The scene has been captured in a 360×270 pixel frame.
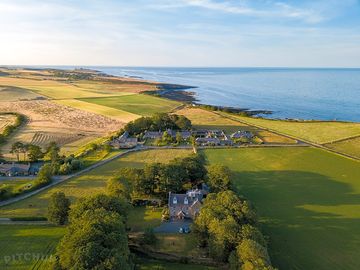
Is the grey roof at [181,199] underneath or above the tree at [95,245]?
underneath

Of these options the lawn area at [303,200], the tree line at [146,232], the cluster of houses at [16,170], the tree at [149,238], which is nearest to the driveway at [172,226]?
the tree at [149,238]

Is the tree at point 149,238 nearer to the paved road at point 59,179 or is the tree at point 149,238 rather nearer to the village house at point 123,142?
the paved road at point 59,179

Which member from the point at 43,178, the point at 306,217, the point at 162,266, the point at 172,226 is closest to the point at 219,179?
the point at 172,226

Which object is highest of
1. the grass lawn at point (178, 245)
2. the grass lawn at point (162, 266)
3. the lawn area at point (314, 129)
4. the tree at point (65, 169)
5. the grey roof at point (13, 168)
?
the lawn area at point (314, 129)

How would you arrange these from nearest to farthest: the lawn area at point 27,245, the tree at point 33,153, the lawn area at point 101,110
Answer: the lawn area at point 27,245, the tree at point 33,153, the lawn area at point 101,110

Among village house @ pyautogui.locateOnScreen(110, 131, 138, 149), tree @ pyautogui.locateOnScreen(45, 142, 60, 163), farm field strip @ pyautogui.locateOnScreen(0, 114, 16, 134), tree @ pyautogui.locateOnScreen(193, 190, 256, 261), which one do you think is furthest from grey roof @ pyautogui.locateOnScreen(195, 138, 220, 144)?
farm field strip @ pyautogui.locateOnScreen(0, 114, 16, 134)

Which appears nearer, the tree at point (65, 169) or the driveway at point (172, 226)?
the driveway at point (172, 226)

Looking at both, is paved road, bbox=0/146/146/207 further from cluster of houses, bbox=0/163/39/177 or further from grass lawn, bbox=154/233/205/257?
grass lawn, bbox=154/233/205/257
